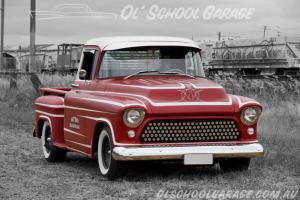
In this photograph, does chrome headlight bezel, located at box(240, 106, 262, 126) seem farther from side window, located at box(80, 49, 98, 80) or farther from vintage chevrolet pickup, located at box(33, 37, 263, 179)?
side window, located at box(80, 49, 98, 80)

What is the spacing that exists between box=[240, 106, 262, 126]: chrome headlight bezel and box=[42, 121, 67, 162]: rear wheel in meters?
3.10

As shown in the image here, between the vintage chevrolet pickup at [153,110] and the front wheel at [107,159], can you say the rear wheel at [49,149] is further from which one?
the front wheel at [107,159]

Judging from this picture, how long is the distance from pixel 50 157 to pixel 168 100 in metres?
3.05

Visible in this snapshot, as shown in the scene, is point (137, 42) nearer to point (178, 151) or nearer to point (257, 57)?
point (178, 151)

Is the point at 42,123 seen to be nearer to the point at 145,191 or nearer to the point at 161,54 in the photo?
the point at 161,54

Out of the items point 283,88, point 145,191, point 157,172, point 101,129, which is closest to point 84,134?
point 101,129

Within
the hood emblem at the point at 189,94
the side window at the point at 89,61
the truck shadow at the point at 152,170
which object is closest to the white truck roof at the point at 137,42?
the side window at the point at 89,61

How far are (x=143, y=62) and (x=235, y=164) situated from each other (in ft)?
5.84

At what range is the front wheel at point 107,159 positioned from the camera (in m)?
8.51

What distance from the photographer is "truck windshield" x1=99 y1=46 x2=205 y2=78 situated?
9492mm

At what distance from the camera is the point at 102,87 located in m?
9.31

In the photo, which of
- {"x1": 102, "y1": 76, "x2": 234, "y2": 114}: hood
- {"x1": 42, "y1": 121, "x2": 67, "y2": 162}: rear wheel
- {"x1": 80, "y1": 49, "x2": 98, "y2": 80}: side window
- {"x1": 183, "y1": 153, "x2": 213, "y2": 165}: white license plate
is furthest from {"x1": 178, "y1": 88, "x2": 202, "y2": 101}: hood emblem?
{"x1": 42, "y1": 121, "x2": 67, "y2": 162}: rear wheel

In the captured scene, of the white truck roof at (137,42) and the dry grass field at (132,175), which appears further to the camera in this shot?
the white truck roof at (137,42)

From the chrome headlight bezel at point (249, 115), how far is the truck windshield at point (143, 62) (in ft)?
4.01
